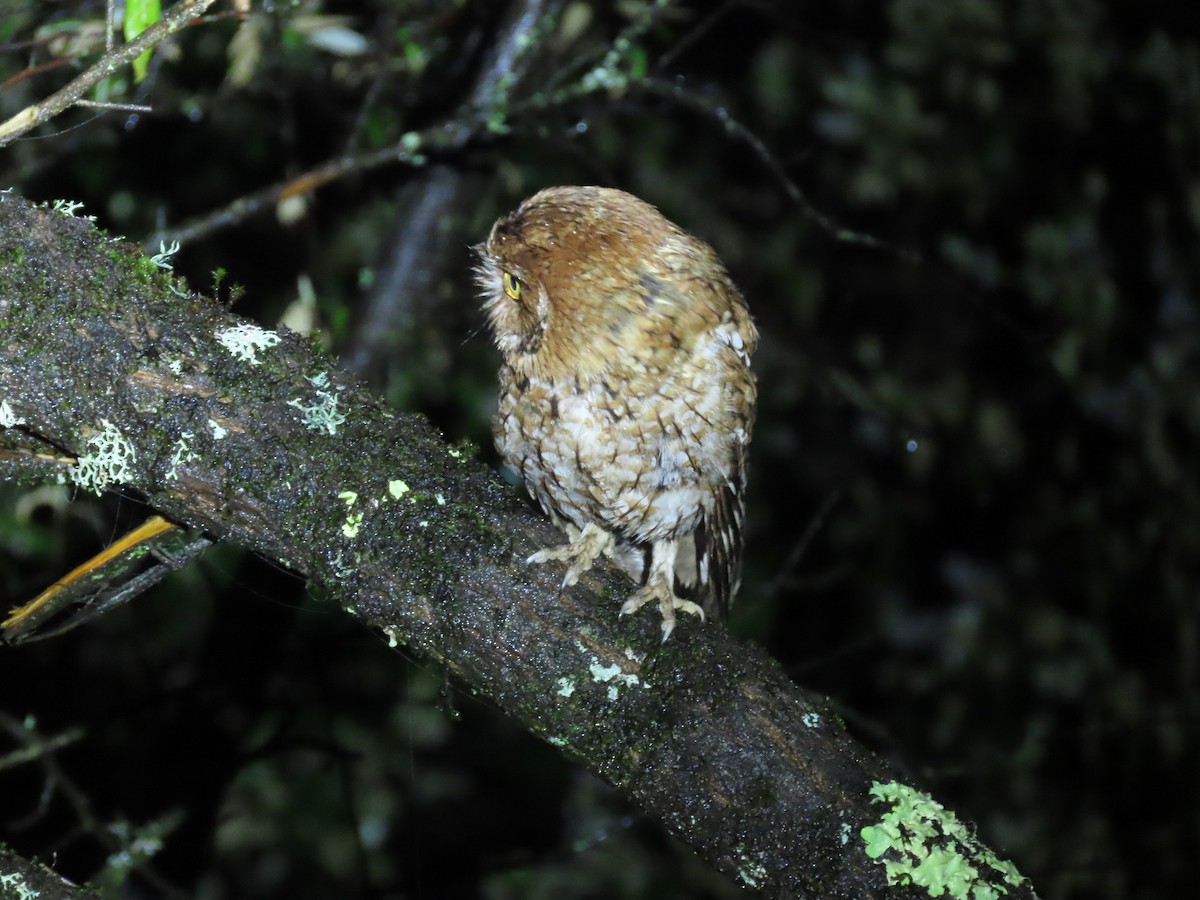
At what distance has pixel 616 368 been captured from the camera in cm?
170

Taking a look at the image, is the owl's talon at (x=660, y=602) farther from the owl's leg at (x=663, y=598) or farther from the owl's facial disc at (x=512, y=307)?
the owl's facial disc at (x=512, y=307)

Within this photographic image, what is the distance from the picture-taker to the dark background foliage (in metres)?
2.95

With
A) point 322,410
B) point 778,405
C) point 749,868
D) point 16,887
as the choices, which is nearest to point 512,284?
point 322,410

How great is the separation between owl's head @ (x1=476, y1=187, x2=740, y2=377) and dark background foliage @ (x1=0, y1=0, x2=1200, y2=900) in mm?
860

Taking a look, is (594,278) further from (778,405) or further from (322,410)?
(778,405)

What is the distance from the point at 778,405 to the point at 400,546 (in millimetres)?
3242

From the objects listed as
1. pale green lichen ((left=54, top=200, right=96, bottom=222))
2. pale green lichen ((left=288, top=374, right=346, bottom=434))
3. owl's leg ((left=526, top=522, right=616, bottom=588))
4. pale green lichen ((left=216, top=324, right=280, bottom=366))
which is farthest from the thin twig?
owl's leg ((left=526, top=522, right=616, bottom=588))

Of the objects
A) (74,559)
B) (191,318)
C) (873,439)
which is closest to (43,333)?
(191,318)

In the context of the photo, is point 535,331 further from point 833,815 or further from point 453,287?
point 453,287

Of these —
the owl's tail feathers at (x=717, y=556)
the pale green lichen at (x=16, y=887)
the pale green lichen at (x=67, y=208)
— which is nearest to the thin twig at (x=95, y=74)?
the pale green lichen at (x=67, y=208)

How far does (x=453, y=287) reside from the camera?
10.7 feet

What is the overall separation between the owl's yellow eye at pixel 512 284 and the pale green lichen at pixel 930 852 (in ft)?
3.35

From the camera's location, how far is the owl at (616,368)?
1648 mm

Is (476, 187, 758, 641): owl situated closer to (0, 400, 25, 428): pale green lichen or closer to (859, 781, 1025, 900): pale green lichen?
(859, 781, 1025, 900): pale green lichen
